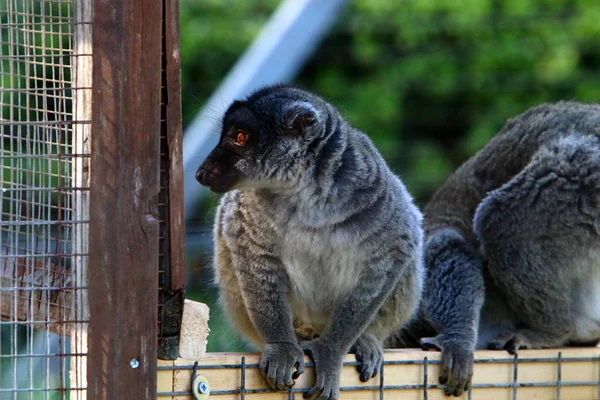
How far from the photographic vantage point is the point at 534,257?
5484mm

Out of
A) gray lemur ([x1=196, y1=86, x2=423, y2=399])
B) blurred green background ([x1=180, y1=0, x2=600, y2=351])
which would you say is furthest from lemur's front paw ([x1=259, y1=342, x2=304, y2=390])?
blurred green background ([x1=180, y1=0, x2=600, y2=351])

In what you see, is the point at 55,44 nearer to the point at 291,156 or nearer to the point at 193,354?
the point at 291,156

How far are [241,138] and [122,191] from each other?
0.96 m

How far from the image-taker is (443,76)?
432 inches

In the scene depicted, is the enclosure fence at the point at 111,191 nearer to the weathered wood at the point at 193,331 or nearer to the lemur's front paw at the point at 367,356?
the weathered wood at the point at 193,331

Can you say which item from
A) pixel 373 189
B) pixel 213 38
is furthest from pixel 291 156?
pixel 213 38

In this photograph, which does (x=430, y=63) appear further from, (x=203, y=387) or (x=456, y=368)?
(x=203, y=387)

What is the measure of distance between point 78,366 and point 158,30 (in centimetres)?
147

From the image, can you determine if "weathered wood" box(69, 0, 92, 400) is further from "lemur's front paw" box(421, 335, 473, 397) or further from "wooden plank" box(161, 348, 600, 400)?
"lemur's front paw" box(421, 335, 473, 397)

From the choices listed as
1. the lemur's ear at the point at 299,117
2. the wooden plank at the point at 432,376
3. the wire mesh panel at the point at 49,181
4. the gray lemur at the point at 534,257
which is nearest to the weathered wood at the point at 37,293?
the wire mesh panel at the point at 49,181

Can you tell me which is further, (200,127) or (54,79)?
(200,127)

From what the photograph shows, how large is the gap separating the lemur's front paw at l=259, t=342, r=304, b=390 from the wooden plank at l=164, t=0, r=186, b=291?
591mm

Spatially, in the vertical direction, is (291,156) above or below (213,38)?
below

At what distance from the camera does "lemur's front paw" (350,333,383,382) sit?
468 cm
